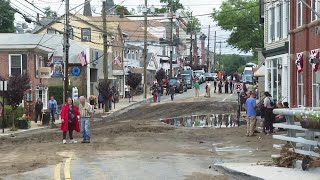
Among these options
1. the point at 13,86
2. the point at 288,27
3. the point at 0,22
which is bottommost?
the point at 13,86

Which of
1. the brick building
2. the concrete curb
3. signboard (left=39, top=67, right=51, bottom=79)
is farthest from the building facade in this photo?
the concrete curb

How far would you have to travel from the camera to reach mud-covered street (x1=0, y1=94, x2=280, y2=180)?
43.5 ft

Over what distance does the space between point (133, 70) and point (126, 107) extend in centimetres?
2645

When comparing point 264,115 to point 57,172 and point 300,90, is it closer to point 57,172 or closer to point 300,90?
point 300,90

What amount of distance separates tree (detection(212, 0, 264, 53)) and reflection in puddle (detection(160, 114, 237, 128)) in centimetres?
4860

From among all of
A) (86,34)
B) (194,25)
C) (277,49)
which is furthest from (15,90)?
(194,25)

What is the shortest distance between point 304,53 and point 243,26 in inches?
2388

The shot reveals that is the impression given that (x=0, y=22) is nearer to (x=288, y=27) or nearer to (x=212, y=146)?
(x=288, y=27)

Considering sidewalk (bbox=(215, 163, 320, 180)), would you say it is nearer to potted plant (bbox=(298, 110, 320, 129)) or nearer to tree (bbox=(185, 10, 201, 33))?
potted plant (bbox=(298, 110, 320, 129))

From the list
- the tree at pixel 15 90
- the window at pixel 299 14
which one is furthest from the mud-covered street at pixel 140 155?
the tree at pixel 15 90

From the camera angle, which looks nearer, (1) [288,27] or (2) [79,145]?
(2) [79,145]

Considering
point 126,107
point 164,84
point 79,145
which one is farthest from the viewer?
point 164,84

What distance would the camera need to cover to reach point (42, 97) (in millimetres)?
44875

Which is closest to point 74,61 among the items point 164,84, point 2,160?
point 164,84
